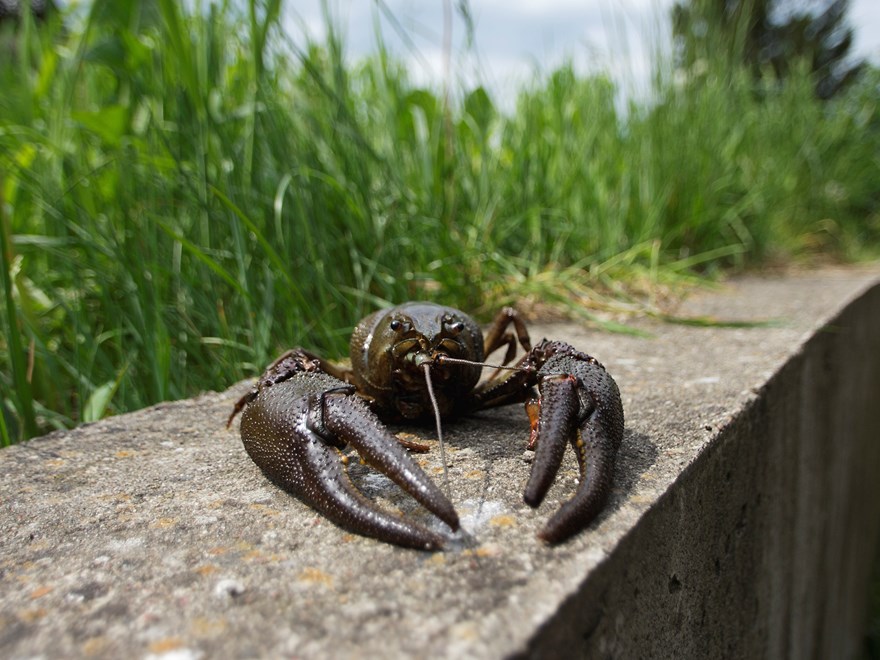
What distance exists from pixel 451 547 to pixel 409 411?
0.61 metres

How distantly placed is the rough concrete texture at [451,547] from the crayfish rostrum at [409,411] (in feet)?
0.17

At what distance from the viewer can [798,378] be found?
2.53 metres

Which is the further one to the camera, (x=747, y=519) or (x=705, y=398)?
(x=705, y=398)

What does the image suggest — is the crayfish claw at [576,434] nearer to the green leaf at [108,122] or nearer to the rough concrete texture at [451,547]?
the rough concrete texture at [451,547]

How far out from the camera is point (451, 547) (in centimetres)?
112

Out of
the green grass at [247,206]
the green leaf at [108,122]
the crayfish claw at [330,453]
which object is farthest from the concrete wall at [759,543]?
the green leaf at [108,122]

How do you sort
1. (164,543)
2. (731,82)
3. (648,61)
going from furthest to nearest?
1. (731,82)
2. (648,61)
3. (164,543)

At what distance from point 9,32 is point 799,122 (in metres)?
6.43

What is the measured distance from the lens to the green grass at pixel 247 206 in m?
2.54

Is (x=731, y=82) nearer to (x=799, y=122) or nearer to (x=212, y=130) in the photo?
(x=799, y=122)

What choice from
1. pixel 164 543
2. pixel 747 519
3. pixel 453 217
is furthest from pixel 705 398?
pixel 453 217

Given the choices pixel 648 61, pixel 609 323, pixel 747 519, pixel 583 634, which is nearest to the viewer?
pixel 583 634

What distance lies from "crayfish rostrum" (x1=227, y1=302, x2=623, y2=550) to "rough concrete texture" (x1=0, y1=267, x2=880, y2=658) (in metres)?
0.05

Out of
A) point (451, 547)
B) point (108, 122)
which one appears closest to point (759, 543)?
point (451, 547)
